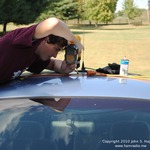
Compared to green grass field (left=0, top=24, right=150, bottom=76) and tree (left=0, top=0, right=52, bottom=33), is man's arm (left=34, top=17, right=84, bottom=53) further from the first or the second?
tree (left=0, top=0, right=52, bottom=33)

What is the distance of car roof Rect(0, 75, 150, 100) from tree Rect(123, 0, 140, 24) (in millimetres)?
98259

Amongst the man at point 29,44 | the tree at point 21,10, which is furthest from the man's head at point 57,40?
the tree at point 21,10

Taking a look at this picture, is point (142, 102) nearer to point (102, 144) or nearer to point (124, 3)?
point (102, 144)

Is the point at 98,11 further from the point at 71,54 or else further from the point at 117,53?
the point at 71,54

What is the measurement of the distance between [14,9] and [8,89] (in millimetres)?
31139

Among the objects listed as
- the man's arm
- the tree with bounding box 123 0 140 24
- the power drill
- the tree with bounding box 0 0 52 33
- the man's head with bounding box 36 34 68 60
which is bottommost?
the tree with bounding box 123 0 140 24

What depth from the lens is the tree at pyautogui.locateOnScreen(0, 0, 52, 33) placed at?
32406 mm

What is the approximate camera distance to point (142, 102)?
232cm

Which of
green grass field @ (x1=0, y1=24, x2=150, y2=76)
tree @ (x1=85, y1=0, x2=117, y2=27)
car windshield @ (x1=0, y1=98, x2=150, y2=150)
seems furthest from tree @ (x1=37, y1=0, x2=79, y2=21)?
car windshield @ (x1=0, y1=98, x2=150, y2=150)

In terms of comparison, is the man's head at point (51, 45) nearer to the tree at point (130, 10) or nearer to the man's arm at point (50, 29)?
the man's arm at point (50, 29)

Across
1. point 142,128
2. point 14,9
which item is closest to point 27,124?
point 142,128

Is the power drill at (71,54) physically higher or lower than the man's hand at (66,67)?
higher

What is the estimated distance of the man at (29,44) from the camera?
8.98 ft

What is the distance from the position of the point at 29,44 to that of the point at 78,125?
0.69 m
